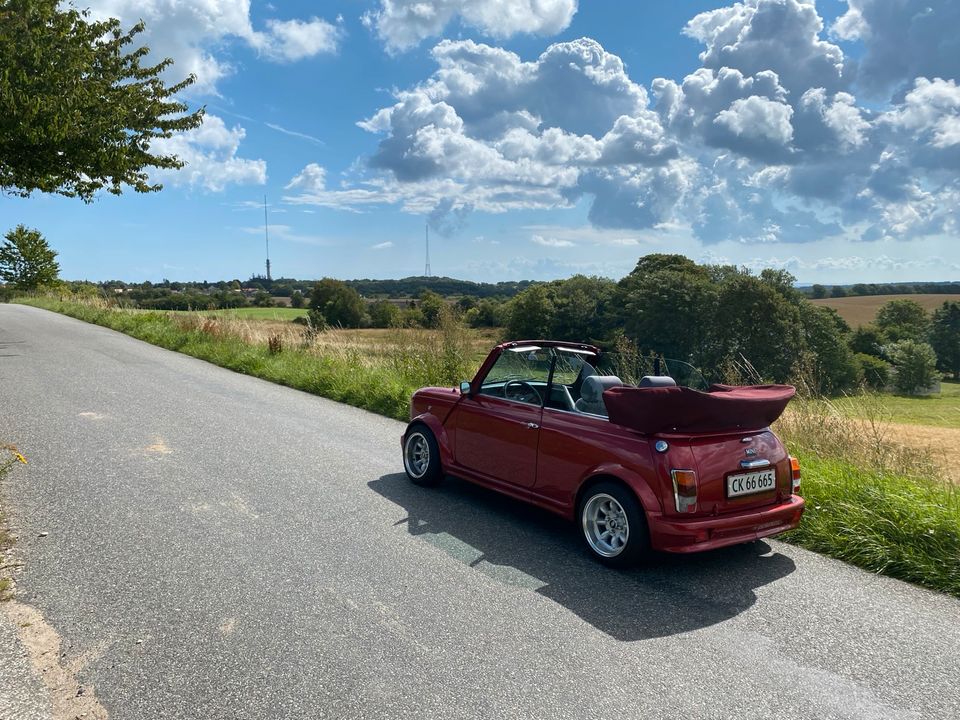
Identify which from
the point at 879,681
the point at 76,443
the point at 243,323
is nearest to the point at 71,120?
the point at 243,323

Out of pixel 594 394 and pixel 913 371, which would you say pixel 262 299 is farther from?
pixel 913 371

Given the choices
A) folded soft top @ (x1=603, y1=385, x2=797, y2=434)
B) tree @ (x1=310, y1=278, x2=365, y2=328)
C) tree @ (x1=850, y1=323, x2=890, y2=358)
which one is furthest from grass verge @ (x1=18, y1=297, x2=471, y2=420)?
tree @ (x1=850, y1=323, x2=890, y2=358)

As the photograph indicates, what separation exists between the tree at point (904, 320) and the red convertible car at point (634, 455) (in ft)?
215

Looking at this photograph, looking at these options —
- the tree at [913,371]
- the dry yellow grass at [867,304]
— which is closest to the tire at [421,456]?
the tree at [913,371]

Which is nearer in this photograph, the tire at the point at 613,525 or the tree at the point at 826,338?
the tire at the point at 613,525

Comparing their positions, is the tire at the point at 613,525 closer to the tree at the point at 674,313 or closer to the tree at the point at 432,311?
the tree at the point at 432,311

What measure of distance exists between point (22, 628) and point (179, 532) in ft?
4.89

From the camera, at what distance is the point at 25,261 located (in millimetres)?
49219

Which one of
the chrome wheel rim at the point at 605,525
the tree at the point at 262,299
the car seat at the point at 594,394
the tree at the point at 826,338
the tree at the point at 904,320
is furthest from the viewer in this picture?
the tree at the point at 904,320

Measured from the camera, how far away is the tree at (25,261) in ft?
160

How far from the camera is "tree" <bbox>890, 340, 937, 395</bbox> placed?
155 ft

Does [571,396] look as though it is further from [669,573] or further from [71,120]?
[71,120]

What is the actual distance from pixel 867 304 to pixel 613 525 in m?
86.7

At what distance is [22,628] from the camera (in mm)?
3580
